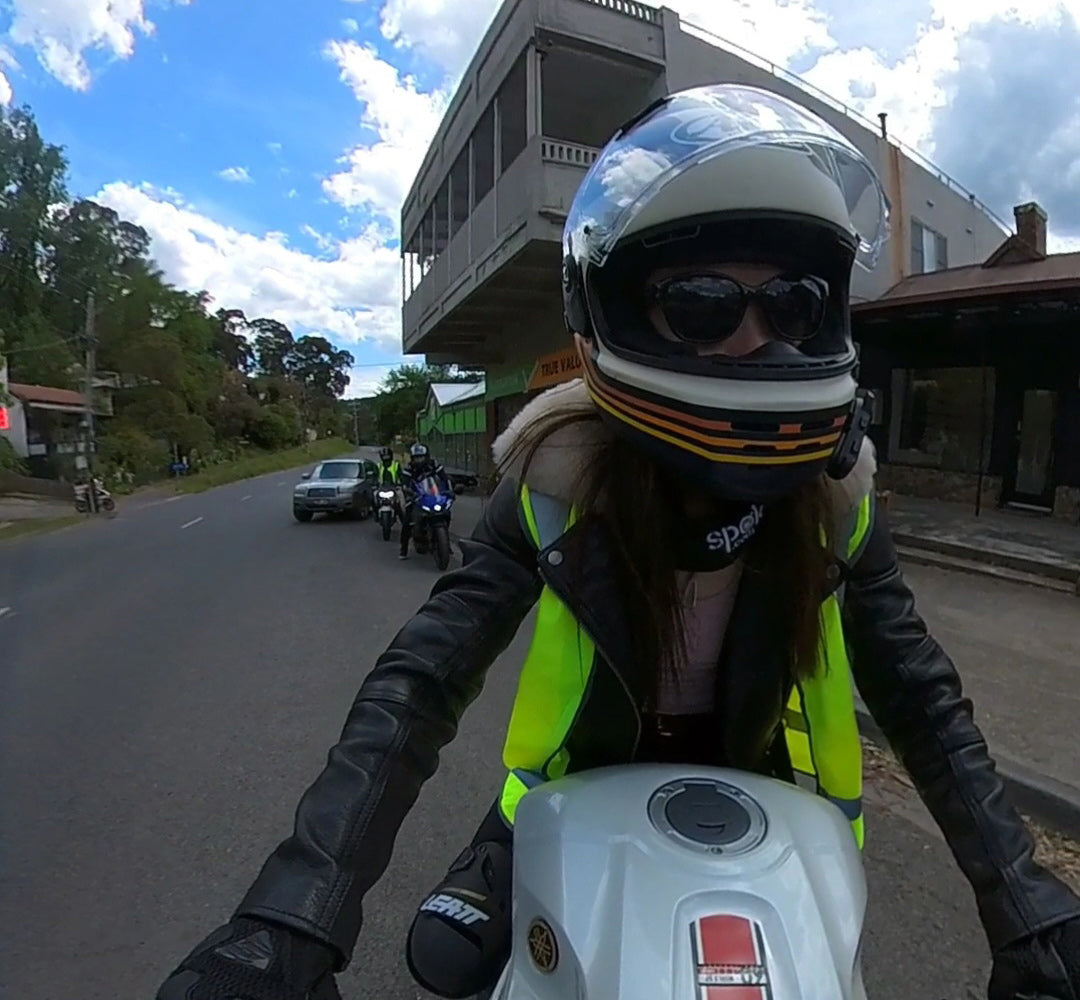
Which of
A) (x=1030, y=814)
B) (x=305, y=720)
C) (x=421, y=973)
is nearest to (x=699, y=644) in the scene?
(x=421, y=973)

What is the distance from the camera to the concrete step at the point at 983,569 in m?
7.07

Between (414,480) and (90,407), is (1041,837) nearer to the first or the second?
(414,480)

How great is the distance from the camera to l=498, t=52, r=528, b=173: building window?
11.3 meters

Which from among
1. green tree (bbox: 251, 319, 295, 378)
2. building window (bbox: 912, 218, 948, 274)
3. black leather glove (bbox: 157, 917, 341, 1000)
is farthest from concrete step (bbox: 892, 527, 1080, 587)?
green tree (bbox: 251, 319, 295, 378)

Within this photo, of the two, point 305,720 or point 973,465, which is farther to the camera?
point 973,465

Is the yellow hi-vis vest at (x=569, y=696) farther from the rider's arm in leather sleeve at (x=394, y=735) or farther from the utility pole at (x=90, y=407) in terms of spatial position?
the utility pole at (x=90, y=407)

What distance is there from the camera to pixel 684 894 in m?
0.85

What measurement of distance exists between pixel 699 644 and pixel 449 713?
1.46ft

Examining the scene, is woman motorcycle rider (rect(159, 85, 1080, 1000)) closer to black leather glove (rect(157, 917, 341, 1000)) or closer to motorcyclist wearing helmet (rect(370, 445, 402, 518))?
black leather glove (rect(157, 917, 341, 1000))

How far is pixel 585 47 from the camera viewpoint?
34.0ft

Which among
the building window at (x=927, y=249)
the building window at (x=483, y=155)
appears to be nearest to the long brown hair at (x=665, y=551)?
the building window at (x=483, y=155)

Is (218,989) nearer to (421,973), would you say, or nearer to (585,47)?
(421,973)

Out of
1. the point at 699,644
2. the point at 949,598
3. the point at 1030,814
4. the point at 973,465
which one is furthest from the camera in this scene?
the point at 973,465

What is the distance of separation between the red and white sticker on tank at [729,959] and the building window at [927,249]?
57.8ft
